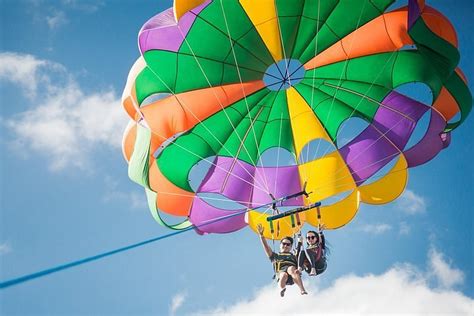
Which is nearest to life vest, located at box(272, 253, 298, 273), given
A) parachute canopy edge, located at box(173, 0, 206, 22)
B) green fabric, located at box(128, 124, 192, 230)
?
green fabric, located at box(128, 124, 192, 230)

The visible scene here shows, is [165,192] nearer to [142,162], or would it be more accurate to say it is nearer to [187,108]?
[142,162]

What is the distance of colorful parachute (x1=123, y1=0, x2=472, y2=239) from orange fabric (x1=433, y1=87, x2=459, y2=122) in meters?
0.01

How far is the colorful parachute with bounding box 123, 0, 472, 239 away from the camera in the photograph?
7.43 m

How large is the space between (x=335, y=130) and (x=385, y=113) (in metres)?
0.74

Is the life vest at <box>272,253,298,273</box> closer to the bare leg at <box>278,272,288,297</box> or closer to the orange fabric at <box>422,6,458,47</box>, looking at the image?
the bare leg at <box>278,272,288,297</box>

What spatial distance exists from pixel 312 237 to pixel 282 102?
2.32 m

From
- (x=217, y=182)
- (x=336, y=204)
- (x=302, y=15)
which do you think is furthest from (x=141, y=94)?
(x=336, y=204)

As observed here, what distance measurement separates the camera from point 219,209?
833cm

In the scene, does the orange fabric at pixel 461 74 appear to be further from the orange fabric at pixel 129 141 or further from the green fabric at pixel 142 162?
the orange fabric at pixel 129 141

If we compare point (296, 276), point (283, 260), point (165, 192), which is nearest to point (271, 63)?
point (165, 192)

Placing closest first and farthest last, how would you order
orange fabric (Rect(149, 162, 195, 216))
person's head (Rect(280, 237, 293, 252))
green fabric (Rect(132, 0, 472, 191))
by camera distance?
1. person's head (Rect(280, 237, 293, 252))
2. green fabric (Rect(132, 0, 472, 191))
3. orange fabric (Rect(149, 162, 195, 216))

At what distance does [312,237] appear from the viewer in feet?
23.3

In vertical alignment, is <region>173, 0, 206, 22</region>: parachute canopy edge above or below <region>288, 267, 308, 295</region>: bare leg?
above

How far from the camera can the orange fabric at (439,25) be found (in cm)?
709
